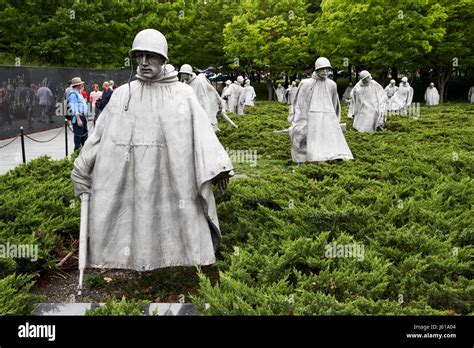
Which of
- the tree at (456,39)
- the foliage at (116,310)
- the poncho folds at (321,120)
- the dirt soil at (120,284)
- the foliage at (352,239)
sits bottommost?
the dirt soil at (120,284)

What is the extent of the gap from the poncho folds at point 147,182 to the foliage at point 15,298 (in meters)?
0.67

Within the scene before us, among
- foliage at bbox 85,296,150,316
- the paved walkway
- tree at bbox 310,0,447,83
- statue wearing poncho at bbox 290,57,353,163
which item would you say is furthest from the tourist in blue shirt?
tree at bbox 310,0,447,83

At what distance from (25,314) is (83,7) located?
98.2 ft

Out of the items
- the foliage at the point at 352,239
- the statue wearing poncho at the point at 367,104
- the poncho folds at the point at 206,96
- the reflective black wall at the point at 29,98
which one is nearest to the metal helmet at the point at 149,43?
the foliage at the point at 352,239

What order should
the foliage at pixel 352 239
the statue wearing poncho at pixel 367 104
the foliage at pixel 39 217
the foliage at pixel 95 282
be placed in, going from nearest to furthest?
1. the foliage at pixel 352 239
2. the foliage at pixel 95 282
3. the foliage at pixel 39 217
4. the statue wearing poncho at pixel 367 104

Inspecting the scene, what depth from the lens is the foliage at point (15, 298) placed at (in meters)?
4.51

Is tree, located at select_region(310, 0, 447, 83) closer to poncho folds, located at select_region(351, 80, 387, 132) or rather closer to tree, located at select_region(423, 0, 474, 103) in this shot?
tree, located at select_region(423, 0, 474, 103)

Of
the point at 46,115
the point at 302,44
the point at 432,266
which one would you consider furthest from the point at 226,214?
the point at 302,44

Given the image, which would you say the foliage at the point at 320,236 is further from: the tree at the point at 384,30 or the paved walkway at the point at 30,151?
the tree at the point at 384,30

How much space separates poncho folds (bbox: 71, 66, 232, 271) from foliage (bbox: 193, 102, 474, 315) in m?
0.61

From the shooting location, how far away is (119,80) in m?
33.3

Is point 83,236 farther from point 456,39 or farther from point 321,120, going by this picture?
point 456,39

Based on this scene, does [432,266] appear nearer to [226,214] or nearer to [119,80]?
[226,214]

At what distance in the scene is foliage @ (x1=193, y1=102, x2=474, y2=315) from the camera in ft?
15.2
